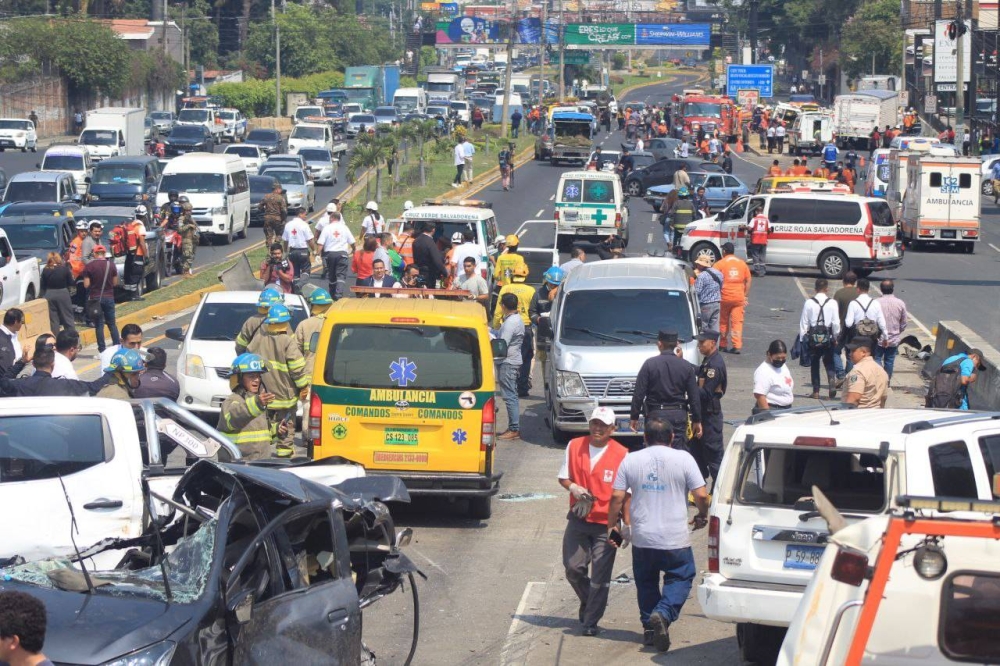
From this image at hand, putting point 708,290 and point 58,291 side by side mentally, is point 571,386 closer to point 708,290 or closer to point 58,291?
point 708,290

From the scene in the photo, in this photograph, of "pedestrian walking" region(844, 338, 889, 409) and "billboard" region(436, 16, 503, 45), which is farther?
"billboard" region(436, 16, 503, 45)

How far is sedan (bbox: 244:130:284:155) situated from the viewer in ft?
190

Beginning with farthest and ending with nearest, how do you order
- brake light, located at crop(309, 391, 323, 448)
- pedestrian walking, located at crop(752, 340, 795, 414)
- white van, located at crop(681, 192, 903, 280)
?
white van, located at crop(681, 192, 903, 280) → pedestrian walking, located at crop(752, 340, 795, 414) → brake light, located at crop(309, 391, 323, 448)

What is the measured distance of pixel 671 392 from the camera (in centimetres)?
1209

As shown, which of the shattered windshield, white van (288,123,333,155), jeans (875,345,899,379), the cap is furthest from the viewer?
white van (288,123,333,155)

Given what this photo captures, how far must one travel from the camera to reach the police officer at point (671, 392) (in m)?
12.1

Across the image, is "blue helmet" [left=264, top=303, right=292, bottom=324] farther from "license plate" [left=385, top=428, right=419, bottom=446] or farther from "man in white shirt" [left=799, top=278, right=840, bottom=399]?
"man in white shirt" [left=799, top=278, right=840, bottom=399]

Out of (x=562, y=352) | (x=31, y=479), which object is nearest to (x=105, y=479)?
(x=31, y=479)

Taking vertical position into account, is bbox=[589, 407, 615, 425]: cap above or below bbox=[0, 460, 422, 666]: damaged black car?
above

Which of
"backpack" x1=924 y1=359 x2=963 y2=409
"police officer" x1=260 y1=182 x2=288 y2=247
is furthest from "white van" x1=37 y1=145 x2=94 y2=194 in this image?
"backpack" x1=924 y1=359 x2=963 y2=409

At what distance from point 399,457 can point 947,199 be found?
2770 centimetres

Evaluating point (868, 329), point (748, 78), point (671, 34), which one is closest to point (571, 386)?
point (868, 329)

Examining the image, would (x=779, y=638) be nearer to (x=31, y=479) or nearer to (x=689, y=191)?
(x=31, y=479)

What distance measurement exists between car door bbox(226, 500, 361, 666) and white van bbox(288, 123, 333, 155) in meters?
50.1
